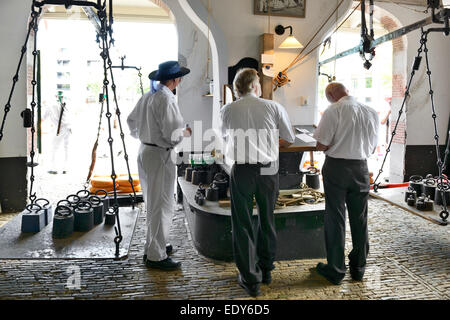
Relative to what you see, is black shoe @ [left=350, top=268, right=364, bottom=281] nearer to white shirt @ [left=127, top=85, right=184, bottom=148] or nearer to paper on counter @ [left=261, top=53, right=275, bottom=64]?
white shirt @ [left=127, top=85, right=184, bottom=148]

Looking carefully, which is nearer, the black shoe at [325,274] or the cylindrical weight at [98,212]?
the black shoe at [325,274]

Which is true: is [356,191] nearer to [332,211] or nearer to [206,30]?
[332,211]

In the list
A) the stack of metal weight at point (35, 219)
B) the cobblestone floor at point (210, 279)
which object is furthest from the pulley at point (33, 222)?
the cobblestone floor at point (210, 279)

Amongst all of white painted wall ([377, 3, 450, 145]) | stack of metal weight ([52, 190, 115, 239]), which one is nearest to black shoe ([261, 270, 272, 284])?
stack of metal weight ([52, 190, 115, 239])

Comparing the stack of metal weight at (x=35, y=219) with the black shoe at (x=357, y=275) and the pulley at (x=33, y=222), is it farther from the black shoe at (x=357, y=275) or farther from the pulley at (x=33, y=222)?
the black shoe at (x=357, y=275)

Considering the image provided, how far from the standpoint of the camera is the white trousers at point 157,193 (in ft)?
12.2

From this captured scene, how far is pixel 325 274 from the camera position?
371cm

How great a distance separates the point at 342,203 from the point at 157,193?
1.72 meters

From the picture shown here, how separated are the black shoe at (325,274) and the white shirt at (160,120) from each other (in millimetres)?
1846

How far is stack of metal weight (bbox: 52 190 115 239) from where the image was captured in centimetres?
402

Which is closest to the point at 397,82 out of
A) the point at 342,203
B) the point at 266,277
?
the point at 342,203

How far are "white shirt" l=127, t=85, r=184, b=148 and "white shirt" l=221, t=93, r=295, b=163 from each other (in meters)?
0.57

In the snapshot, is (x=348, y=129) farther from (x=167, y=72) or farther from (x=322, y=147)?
(x=167, y=72)
